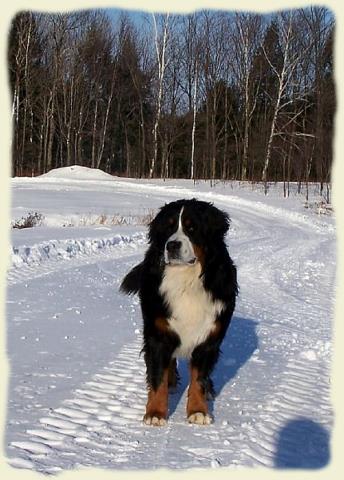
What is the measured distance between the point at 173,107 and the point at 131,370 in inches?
1405

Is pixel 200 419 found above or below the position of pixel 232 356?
A: above

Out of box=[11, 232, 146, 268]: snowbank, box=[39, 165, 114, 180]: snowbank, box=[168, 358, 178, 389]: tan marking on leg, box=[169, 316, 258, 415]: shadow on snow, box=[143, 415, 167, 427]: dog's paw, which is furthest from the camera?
box=[39, 165, 114, 180]: snowbank

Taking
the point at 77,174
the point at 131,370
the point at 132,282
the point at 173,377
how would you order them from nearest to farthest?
the point at 173,377
the point at 131,370
the point at 132,282
the point at 77,174

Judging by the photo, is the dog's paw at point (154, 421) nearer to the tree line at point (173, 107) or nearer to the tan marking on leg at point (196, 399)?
the tan marking on leg at point (196, 399)

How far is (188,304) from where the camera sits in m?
4.43

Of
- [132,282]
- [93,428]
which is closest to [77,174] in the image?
[132,282]

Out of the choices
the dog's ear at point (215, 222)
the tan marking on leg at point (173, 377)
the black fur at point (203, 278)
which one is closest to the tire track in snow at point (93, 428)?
the tan marking on leg at point (173, 377)

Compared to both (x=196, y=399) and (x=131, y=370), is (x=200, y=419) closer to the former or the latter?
(x=196, y=399)

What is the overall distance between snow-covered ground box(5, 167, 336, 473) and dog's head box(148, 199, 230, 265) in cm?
115

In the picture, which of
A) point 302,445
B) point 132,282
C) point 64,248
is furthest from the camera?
point 64,248

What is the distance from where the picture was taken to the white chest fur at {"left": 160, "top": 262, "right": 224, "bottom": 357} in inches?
174

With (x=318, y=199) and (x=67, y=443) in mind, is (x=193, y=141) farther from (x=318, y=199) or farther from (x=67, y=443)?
(x=67, y=443)

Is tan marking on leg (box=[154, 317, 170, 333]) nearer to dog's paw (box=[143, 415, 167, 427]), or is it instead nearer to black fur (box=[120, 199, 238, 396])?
black fur (box=[120, 199, 238, 396])

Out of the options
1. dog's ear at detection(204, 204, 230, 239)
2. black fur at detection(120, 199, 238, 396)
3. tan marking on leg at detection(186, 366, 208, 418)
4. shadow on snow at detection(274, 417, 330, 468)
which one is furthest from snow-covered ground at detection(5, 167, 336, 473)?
dog's ear at detection(204, 204, 230, 239)
